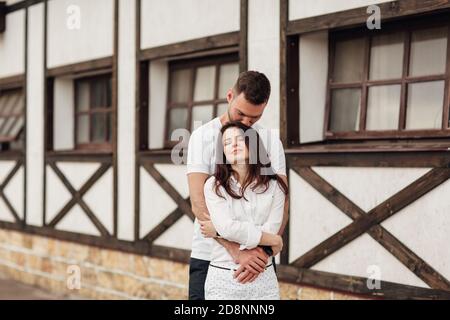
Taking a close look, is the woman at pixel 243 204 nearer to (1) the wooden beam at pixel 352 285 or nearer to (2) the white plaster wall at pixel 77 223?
(1) the wooden beam at pixel 352 285

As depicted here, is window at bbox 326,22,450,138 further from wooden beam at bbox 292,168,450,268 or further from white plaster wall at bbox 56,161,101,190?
white plaster wall at bbox 56,161,101,190

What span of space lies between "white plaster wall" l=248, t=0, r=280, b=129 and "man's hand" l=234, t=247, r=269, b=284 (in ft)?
8.92

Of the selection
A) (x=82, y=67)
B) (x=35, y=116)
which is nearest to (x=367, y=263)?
(x=82, y=67)

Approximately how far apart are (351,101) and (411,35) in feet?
2.18

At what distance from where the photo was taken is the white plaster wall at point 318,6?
17.0ft

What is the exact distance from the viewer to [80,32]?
8.30 m

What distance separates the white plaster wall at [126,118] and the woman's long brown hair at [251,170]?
4285 mm

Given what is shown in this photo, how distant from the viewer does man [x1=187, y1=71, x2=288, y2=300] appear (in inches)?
127

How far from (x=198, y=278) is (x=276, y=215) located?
1.82 ft

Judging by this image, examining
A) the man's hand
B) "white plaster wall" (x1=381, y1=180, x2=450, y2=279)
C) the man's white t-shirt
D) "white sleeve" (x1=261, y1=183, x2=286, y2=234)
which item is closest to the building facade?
"white plaster wall" (x1=381, y1=180, x2=450, y2=279)

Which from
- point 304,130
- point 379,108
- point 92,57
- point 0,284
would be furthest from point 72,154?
point 379,108

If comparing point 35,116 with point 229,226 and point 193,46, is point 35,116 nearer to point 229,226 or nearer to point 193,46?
point 193,46

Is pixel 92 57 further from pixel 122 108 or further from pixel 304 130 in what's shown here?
pixel 304 130

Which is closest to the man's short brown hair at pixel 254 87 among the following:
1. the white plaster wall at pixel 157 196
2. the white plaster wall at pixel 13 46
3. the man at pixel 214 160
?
the man at pixel 214 160
